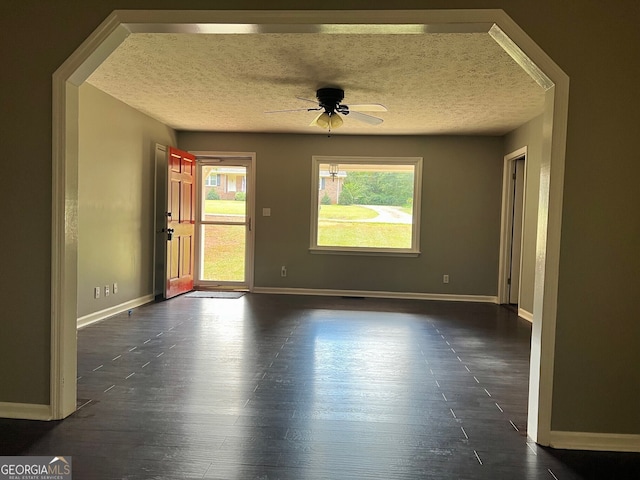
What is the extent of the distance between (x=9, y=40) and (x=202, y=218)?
4.36 metres

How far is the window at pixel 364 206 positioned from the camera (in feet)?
20.1

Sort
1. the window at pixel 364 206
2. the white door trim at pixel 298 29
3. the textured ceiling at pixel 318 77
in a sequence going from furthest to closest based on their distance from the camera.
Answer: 1. the window at pixel 364 206
2. the textured ceiling at pixel 318 77
3. the white door trim at pixel 298 29

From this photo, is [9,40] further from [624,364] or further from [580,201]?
[624,364]

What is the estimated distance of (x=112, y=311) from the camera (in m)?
4.56

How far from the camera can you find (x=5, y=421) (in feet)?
7.14

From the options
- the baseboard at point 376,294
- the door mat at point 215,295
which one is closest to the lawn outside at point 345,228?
the door mat at point 215,295

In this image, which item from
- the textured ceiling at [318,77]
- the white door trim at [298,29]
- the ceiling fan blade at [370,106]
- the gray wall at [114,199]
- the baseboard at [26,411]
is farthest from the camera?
the gray wall at [114,199]

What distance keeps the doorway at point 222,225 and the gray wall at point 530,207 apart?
381 centimetres

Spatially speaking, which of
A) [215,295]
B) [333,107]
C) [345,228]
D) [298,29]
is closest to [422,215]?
[345,228]

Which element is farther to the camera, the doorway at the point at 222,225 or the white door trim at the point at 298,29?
the doorway at the point at 222,225

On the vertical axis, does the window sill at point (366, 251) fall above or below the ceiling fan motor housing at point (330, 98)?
below

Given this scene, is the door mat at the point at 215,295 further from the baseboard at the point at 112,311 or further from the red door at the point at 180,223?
the baseboard at the point at 112,311

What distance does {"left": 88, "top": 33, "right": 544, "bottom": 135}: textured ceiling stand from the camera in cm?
290

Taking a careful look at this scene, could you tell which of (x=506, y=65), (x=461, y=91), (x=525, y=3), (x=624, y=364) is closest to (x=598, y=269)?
(x=624, y=364)
